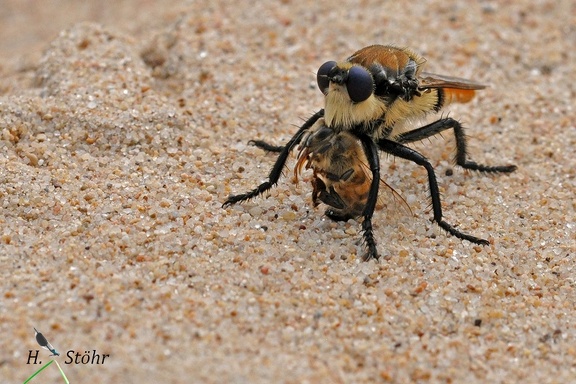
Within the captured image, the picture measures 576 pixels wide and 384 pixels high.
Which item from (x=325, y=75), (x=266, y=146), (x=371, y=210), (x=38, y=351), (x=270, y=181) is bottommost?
(x=38, y=351)

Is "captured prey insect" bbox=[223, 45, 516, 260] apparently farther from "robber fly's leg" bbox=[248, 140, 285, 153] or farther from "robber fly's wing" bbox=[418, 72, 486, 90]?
"robber fly's leg" bbox=[248, 140, 285, 153]

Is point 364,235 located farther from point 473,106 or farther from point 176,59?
point 176,59

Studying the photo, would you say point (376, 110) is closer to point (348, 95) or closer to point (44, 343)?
point (348, 95)

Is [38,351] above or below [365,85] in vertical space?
below

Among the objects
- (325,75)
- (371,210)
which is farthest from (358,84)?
(371,210)

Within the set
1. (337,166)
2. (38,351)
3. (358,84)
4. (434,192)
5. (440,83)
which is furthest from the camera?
(440,83)

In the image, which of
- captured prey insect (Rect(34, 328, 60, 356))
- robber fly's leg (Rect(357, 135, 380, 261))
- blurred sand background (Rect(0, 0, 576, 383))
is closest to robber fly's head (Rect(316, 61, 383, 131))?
robber fly's leg (Rect(357, 135, 380, 261))
